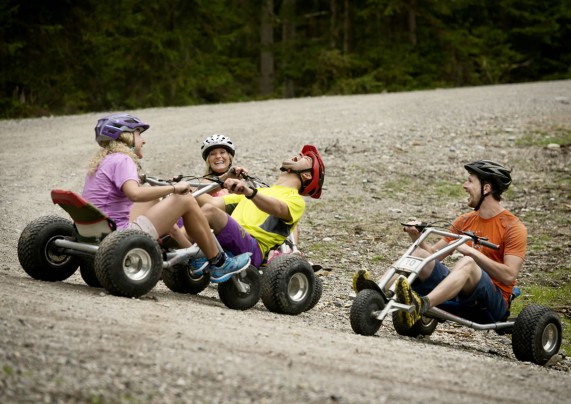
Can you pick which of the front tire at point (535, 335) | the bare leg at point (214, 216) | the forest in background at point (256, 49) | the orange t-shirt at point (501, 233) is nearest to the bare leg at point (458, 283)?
the orange t-shirt at point (501, 233)

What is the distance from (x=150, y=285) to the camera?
6.21 meters

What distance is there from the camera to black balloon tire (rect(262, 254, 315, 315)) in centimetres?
673

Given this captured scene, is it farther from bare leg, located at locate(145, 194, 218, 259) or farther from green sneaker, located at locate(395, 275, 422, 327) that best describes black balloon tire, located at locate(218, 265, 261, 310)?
green sneaker, located at locate(395, 275, 422, 327)

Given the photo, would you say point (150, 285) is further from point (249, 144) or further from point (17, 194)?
point (249, 144)

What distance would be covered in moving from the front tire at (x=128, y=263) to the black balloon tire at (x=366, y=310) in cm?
147

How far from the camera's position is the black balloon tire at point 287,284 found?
6.73 m

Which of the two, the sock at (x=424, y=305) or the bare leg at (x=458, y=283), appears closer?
the sock at (x=424, y=305)

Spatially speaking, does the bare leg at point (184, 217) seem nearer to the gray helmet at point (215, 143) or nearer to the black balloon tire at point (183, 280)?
the black balloon tire at point (183, 280)

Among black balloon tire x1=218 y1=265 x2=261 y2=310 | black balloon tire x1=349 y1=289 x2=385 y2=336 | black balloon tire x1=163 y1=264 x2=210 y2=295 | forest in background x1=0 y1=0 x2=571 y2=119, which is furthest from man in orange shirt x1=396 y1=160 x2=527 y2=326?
forest in background x1=0 y1=0 x2=571 y2=119

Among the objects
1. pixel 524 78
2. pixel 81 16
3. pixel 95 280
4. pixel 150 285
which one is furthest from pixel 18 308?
pixel 524 78

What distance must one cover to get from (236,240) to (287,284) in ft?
1.85

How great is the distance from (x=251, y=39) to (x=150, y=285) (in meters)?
27.2

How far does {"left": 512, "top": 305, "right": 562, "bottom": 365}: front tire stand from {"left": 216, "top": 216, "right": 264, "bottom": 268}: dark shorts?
86.7 inches

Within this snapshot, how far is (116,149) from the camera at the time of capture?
662 cm
